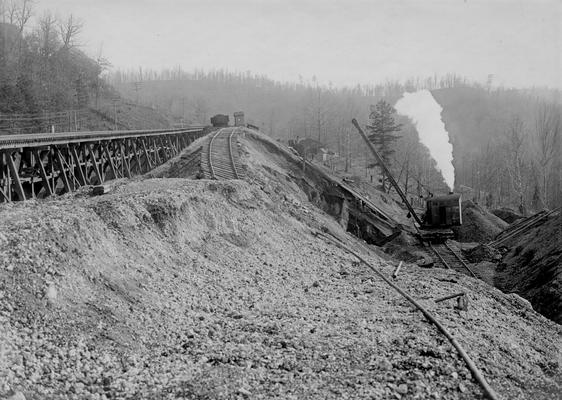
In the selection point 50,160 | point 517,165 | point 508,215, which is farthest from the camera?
point 517,165

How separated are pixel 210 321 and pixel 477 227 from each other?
22.6m

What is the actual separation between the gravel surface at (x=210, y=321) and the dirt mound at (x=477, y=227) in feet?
51.1

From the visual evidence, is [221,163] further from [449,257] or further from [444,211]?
[444,211]

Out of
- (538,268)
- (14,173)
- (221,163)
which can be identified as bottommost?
(538,268)

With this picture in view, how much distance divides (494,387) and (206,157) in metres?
14.8

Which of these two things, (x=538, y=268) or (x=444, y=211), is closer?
(x=538, y=268)

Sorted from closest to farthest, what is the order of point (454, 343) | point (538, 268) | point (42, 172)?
1. point (454, 343)
2. point (42, 172)
3. point (538, 268)

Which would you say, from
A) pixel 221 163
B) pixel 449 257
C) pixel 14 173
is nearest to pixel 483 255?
pixel 449 257

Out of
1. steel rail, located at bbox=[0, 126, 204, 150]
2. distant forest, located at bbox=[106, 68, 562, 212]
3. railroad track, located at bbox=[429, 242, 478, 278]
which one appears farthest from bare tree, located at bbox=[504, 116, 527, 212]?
steel rail, located at bbox=[0, 126, 204, 150]

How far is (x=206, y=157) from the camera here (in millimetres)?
18672

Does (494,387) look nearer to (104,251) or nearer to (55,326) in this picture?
(55,326)

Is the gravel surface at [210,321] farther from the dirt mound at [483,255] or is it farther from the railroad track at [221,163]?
the dirt mound at [483,255]

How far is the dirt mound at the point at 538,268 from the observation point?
41.1 feet

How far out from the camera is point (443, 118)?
136 metres
